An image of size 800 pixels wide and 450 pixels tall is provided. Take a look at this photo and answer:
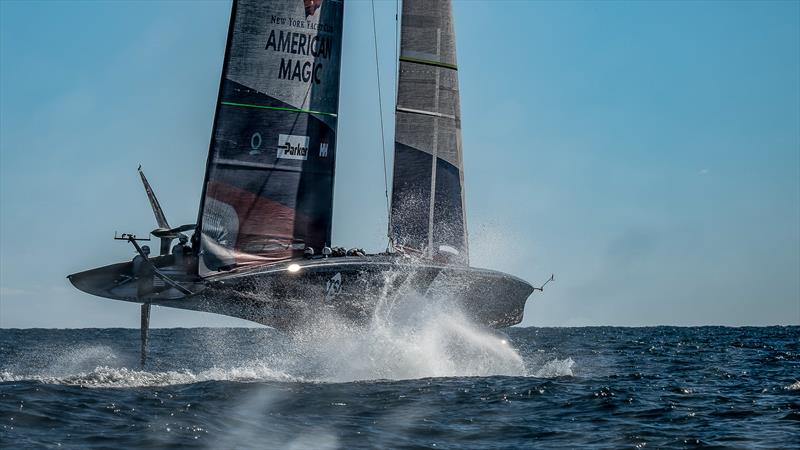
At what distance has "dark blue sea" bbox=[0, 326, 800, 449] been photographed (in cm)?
1313

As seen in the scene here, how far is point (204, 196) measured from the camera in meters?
22.3

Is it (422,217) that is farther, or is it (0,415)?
(422,217)

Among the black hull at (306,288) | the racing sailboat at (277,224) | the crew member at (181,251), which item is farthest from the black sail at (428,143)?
the crew member at (181,251)

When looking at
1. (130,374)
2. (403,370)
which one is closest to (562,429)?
(403,370)

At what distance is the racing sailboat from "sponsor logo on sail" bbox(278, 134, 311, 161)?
3 centimetres

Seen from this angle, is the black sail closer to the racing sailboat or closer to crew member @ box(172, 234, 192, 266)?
the racing sailboat

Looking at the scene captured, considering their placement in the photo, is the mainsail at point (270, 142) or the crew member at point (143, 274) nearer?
the crew member at point (143, 274)

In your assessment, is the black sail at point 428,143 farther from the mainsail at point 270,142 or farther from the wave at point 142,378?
the wave at point 142,378

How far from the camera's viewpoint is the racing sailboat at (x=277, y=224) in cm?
2170

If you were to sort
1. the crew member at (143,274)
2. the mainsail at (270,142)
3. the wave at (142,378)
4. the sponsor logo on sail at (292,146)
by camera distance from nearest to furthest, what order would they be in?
the wave at (142,378), the crew member at (143,274), the mainsail at (270,142), the sponsor logo on sail at (292,146)

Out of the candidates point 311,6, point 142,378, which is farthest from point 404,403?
point 311,6

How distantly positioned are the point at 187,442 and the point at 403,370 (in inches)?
361

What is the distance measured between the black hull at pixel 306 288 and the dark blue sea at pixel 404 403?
698 millimetres

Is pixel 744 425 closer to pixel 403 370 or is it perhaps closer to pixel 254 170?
pixel 403 370
